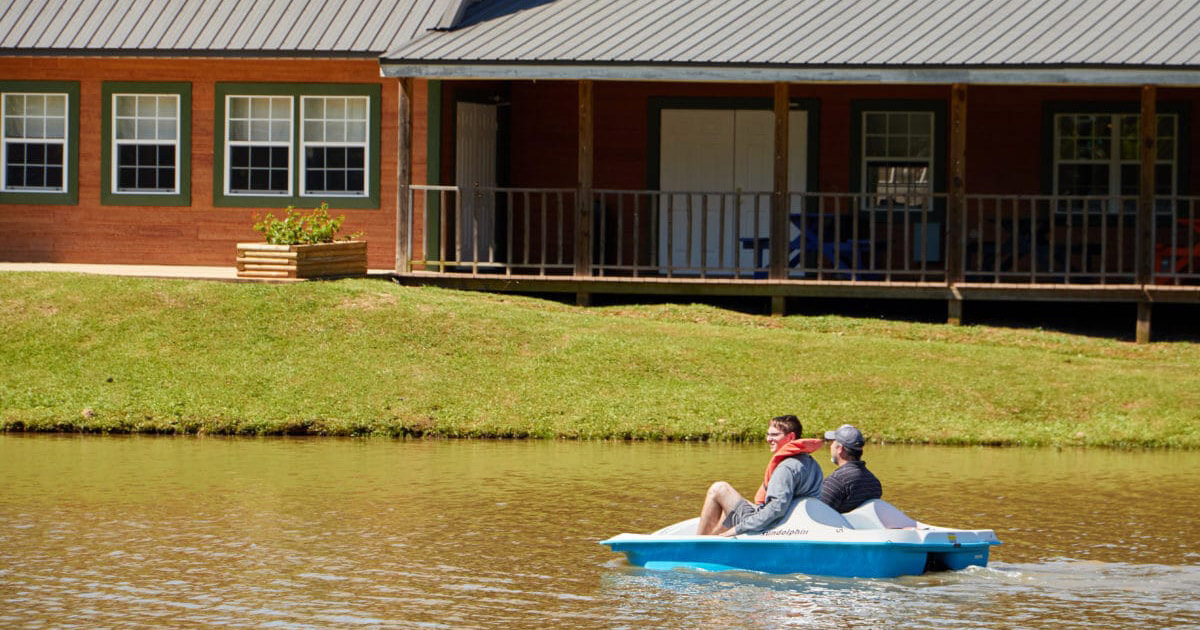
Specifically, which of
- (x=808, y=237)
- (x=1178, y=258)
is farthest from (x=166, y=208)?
(x=1178, y=258)

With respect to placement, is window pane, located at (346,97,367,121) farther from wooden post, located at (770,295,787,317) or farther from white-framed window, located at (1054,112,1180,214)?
white-framed window, located at (1054,112,1180,214)

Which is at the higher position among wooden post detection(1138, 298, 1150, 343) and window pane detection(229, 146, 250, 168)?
window pane detection(229, 146, 250, 168)

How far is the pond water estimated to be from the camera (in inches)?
389

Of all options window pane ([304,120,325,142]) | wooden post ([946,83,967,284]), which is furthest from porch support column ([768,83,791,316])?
window pane ([304,120,325,142])

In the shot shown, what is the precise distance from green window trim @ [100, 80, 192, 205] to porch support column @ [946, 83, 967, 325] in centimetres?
982

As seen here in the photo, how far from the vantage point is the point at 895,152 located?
24703mm

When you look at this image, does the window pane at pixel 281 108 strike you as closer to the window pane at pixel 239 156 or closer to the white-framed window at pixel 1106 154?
the window pane at pixel 239 156

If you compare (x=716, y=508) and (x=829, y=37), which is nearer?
(x=716, y=508)

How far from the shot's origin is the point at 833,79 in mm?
21125

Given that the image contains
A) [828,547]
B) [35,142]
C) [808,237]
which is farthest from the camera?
[35,142]

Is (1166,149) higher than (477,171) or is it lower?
higher

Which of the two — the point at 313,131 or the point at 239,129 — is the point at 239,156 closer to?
the point at 239,129

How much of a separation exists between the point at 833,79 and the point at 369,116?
623 centimetres

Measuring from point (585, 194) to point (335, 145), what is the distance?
151 inches
